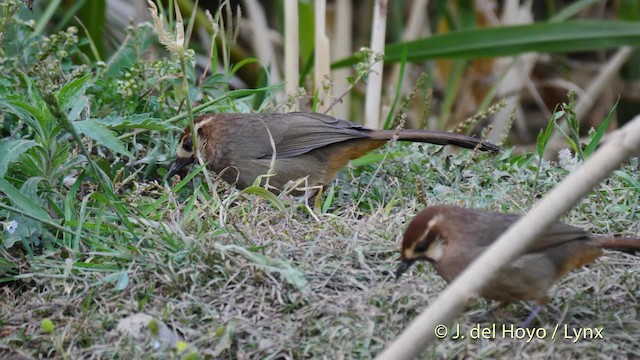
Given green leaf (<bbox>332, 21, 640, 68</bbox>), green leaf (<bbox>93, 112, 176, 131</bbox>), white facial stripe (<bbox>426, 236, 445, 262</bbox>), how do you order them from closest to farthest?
white facial stripe (<bbox>426, 236, 445, 262</bbox>) → green leaf (<bbox>93, 112, 176, 131</bbox>) → green leaf (<bbox>332, 21, 640, 68</bbox>)

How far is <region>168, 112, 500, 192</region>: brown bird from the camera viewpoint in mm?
5270

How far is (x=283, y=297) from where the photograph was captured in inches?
145

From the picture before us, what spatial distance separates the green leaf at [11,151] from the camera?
4090 millimetres

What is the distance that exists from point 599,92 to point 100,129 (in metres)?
5.45

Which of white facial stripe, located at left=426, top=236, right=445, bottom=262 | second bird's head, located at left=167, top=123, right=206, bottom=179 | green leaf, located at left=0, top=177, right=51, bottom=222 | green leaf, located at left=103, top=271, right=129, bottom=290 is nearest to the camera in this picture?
white facial stripe, located at left=426, top=236, right=445, bottom=262

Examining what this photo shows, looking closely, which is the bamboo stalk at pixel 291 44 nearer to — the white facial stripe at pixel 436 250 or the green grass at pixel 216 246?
the green grass at pixel 216 246

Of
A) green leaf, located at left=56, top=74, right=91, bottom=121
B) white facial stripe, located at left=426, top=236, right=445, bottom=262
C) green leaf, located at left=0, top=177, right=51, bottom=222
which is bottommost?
green leaf, located at left=0, top=177, right=51, bottom=222

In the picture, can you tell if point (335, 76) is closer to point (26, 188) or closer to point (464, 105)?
point (464, 105)

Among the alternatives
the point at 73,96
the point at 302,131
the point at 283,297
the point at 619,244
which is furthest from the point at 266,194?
the point at 619,244

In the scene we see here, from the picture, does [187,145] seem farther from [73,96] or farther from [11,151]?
[11,151]

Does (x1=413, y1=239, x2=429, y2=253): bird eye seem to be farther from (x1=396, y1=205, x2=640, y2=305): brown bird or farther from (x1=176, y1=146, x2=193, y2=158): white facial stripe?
(x1=176, y1=146, x2=193, y2=158): white facial stripe

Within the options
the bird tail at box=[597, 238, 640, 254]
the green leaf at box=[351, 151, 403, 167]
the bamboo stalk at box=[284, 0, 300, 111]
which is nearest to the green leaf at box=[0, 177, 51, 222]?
the green leaf at box=[351, 151, 403, 167]

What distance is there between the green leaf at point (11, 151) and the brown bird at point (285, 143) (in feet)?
4.25

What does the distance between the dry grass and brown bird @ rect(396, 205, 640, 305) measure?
165 mm
